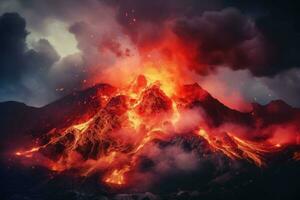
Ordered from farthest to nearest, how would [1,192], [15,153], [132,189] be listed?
1. [15,153]
2. [132,189]
3. [1,192]

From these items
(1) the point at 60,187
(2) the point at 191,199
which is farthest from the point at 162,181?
(1) the point at 60,187

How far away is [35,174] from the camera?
187 metres

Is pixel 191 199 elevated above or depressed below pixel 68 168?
below

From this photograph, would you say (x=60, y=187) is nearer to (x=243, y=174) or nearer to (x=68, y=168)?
(x=68, y=168)

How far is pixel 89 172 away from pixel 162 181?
102 ft

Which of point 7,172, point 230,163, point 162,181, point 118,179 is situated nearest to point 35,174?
point 7,172

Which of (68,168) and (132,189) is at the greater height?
(68,168)

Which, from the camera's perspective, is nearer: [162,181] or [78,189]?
[78,189]

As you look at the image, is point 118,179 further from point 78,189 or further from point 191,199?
→ point 191,199

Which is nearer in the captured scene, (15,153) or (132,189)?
(132,189)

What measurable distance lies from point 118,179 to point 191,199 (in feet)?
100.0

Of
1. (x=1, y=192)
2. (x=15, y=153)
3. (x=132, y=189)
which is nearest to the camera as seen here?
(x=1, y=192)

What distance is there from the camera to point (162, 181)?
655ft

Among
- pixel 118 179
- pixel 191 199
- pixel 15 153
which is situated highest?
pixel 15 153
